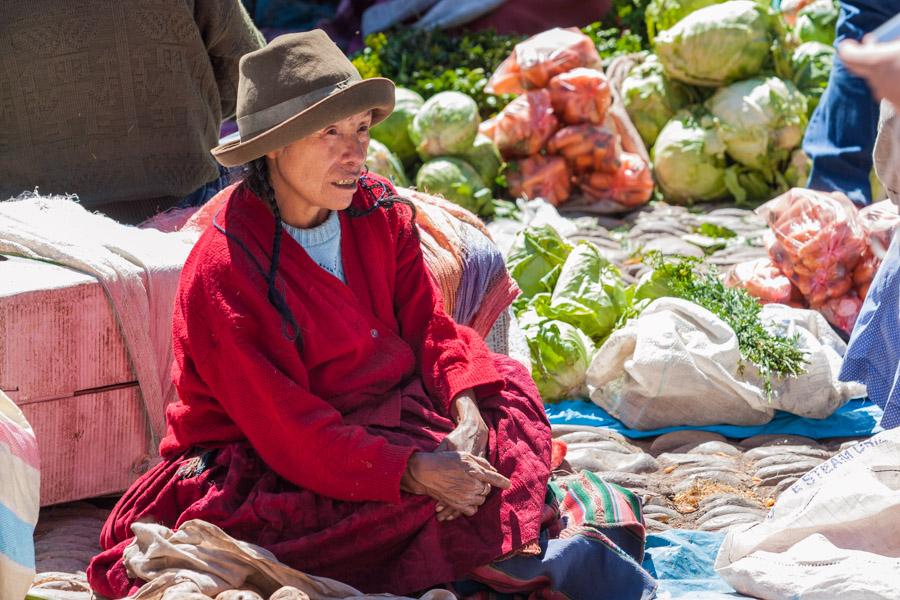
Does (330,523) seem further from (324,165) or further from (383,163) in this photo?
(383,163)

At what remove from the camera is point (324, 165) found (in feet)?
9.48

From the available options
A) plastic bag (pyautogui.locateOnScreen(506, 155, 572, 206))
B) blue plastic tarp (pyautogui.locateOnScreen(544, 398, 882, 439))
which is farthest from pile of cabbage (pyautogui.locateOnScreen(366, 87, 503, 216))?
blue plastic tarp (pyautogui.locateOnScreen(544, 398, 882, 439))

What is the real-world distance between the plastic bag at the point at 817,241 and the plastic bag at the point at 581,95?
1.96 metres

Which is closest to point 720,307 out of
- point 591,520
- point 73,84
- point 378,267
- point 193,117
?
point 591,520

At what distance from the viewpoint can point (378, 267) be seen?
3094 millimetres

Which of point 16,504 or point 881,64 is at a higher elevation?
point 881,64

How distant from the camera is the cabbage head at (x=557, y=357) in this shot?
4.62 meters

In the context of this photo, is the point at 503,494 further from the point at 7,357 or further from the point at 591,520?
the point at 7,357

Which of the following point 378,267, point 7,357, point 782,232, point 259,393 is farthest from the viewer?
point 782,232

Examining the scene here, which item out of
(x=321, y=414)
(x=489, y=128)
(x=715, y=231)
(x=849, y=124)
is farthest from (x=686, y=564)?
(x=489, y=128)

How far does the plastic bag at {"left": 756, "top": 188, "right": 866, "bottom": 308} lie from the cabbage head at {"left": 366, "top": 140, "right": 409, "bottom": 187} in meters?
2.30

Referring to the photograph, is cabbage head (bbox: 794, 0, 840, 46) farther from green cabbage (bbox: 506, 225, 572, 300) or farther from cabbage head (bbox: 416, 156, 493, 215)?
green cabbage (bbox: 506, 225, 572, 300)

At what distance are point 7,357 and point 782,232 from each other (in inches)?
129

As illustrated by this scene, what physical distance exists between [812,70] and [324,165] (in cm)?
491
